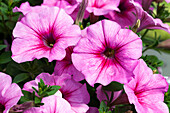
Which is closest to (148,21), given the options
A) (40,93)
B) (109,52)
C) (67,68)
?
(109,52)

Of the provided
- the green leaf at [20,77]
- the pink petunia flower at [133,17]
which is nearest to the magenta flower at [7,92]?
the green leaf at [20,77]

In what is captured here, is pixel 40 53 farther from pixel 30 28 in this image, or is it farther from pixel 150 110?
pixel 150 110

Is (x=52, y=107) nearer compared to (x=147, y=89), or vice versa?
(x=52, y=107)

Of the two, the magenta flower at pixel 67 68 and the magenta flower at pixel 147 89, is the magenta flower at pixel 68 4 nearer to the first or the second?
the magenta flower at pixel 67 68

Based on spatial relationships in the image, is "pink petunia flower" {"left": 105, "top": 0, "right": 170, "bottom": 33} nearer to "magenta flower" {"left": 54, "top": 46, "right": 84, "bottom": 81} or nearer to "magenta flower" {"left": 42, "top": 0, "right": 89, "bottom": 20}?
"magenta flower" {"left": 42, "top": 0, "right": 89, "bottom": 20}

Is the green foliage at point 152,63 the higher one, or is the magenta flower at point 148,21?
the magenta flower at point 148,21

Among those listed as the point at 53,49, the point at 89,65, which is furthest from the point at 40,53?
the point at 89,65

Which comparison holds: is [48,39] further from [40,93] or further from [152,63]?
[152,63]
